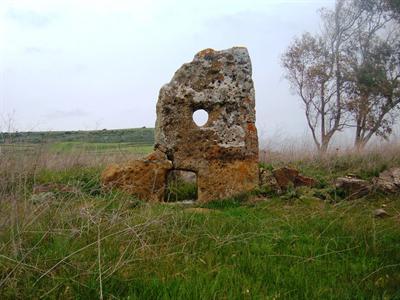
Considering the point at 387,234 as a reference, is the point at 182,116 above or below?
above

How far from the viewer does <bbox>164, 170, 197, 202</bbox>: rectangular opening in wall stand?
6645 mm

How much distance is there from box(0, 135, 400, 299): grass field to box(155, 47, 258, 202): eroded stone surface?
1.49 metres

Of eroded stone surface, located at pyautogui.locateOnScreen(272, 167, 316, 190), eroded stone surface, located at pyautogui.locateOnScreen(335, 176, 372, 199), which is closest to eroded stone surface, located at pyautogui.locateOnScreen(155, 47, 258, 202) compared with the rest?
eroded stone surface, located at pyautogui.locateOnScreen(272, 167, 316, 190)

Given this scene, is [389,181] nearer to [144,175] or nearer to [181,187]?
[181,187]

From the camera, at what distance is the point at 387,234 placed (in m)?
3.75

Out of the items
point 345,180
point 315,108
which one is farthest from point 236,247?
point 315,108

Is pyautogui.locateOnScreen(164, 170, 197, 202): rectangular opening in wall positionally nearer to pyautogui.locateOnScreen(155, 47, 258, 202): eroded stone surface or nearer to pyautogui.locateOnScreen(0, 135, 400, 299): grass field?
pyautogui.locateOnScreen(155, 47, 258, 202): eroded stone surface

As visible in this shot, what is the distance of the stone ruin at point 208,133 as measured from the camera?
20.7ft

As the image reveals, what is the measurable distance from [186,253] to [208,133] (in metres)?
3.42

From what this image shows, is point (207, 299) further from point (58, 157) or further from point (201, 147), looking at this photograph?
point (58, 157)

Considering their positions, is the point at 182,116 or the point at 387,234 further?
the point at 182,116

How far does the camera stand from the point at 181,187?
6965mm

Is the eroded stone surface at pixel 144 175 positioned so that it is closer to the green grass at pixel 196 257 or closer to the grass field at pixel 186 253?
the grass field at pixel 186 253

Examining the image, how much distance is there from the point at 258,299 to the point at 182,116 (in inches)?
169
